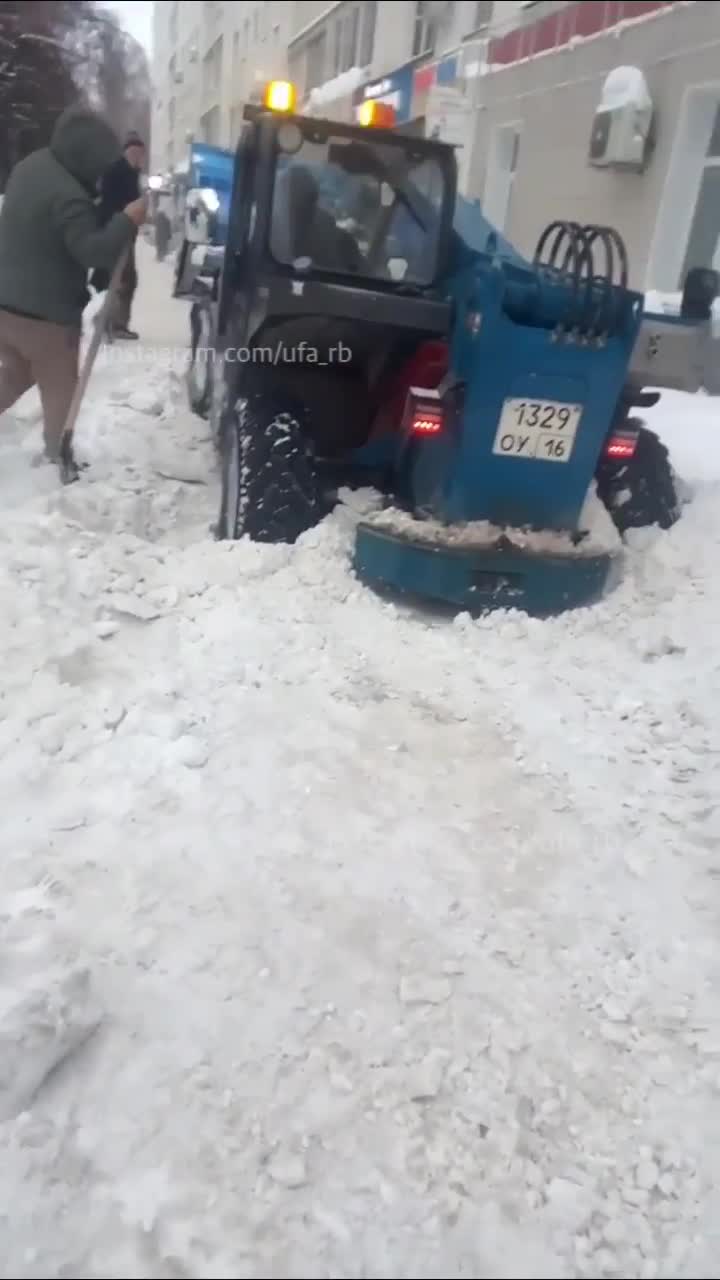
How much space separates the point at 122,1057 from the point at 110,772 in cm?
92

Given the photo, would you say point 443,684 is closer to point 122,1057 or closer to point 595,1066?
point 595,1066

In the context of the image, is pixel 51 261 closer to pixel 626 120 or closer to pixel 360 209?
pixel 360 209

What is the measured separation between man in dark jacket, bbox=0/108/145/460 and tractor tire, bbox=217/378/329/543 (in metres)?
1.07

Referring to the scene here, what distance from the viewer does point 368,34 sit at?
15.3 ft

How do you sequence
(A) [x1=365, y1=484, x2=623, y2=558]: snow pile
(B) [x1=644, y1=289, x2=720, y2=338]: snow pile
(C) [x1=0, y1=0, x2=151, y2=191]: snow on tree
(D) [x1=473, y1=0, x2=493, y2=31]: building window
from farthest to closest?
1. (D) [x1=473, y1=0, x2=493, y2=31]: building window
2. (B) [x1=644, y1=289, x2=720, y2=338]: snow pile
3. (A) [x1=365, y1=484, x2=623, y2=558]: snow pile
4. (C) [x1=0, y1=0, x2=151, y2=191]: snow on tree

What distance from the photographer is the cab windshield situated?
406 centimetres

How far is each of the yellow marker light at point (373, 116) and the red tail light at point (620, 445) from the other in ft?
5.71

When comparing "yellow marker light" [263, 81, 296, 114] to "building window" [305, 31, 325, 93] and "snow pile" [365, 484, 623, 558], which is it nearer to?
"building window" [305, 31, 325, 93]

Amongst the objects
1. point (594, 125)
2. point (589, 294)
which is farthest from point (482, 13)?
point (594, 125)

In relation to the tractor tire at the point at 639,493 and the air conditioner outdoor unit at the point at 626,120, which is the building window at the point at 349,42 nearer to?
the tractor tire at the point at 639,493

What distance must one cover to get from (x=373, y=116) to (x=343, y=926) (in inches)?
144

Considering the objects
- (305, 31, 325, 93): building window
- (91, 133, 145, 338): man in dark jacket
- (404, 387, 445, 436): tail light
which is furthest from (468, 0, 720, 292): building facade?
(91, 133, 145, 338): man in dark jacket

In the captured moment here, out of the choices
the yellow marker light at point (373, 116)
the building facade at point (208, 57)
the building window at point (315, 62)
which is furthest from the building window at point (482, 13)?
the building facade at point (208, 57)

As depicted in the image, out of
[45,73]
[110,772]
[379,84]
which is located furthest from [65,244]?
[110,772]
